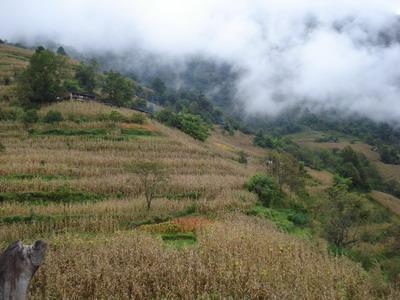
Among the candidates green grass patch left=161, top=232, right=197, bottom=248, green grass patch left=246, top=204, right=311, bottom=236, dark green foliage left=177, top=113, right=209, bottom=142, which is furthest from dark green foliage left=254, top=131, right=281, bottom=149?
green grass patch left=161, top=232, right=197, bottom=248

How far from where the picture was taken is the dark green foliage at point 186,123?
42.4 m

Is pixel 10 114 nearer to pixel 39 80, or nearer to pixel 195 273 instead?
pixel 39 80

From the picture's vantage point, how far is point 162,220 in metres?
14.9

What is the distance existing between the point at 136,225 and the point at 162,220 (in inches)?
51.5

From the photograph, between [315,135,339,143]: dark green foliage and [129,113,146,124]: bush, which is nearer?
[129,113,146,124]: bush

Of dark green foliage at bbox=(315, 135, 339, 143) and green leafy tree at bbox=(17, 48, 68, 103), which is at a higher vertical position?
green leafy tree at bbox=(17, 48, 68, 103)

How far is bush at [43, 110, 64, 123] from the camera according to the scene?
31359mm

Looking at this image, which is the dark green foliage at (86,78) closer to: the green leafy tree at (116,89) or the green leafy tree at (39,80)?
the green leafy tree at (116,89)

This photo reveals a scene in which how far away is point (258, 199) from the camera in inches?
834

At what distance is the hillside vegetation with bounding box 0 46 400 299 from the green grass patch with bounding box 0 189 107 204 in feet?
0.20

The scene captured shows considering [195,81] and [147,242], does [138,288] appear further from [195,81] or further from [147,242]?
[195,81]

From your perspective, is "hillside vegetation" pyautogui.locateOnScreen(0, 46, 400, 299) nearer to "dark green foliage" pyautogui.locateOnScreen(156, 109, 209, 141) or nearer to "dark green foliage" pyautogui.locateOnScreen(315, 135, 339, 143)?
"dark green foliage" pyautogui.locateOnScreen(156, 109, 209, 141)

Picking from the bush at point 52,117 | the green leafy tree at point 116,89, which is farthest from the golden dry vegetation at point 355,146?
the bush at point 52,117

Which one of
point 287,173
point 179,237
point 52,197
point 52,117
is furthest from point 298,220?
point 52,117
